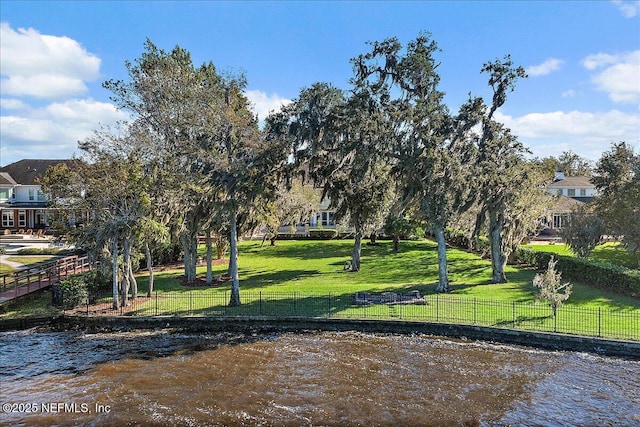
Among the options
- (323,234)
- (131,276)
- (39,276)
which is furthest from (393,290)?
(323,234)

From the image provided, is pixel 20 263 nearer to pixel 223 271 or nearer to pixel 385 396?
pixel 223 271

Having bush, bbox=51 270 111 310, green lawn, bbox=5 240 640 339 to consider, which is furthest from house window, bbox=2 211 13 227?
bush, bbox=51 270 111 310

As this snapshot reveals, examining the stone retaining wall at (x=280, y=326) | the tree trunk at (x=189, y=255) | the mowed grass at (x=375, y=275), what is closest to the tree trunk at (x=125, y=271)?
the stone retaining wall at (x=280, y=326)

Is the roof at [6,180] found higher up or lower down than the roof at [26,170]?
lower down

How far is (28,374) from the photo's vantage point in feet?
53.0

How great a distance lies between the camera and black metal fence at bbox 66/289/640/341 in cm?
1975

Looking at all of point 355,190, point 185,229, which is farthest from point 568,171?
point 185,229

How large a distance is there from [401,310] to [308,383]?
318 inches

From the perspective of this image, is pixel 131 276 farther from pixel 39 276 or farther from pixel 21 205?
pixel 21 205

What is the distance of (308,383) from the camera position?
50.4ft

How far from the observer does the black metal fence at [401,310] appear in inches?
778

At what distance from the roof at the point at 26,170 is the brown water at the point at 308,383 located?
147ft

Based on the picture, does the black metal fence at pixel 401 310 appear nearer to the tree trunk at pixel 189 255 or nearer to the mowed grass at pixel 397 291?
the mowed grass at pixel 397 291

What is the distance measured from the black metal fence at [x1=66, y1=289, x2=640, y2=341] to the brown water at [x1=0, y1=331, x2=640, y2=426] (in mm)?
1717
